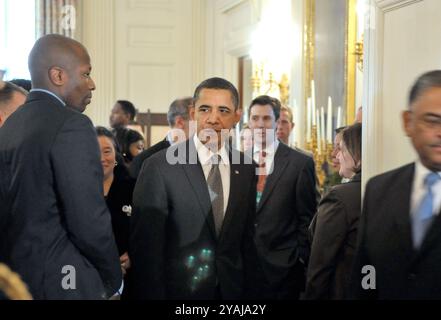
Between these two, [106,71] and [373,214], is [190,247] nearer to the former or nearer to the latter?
[373,214]

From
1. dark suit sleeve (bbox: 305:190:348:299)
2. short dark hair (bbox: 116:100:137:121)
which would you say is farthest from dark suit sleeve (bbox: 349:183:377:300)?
short dark hair (bbox: 116:100:137:121)

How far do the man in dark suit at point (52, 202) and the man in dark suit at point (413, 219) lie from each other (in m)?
0.93

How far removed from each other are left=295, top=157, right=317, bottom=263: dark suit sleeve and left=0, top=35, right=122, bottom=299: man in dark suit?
4.46ft

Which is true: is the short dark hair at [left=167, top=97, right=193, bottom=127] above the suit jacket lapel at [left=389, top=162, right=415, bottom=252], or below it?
above

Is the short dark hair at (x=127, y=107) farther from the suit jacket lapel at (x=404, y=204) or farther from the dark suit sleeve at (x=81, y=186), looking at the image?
the suit jacket lapel at (x=404, y=204)

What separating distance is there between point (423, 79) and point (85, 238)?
3.98 feet

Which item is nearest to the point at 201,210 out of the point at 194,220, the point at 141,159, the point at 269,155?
the point at 194,220

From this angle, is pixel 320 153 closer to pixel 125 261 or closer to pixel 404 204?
pixel 125 261

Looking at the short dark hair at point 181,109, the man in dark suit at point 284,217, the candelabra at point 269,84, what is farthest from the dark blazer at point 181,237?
the candelabra at point 269,84

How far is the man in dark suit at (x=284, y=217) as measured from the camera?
352 cm

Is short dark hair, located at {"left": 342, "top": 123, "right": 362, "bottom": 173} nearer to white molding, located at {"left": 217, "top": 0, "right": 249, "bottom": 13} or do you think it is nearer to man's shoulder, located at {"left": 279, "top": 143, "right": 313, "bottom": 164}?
man's shoulder, located at {"left": 279, "top": 143, "right": 313, "bottom": 164}

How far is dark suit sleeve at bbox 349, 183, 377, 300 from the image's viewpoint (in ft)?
6.63

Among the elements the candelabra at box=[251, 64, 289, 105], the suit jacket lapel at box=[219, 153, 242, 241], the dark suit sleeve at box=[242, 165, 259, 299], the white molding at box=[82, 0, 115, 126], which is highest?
the white molding at box=[82, 0, 115, 126]
